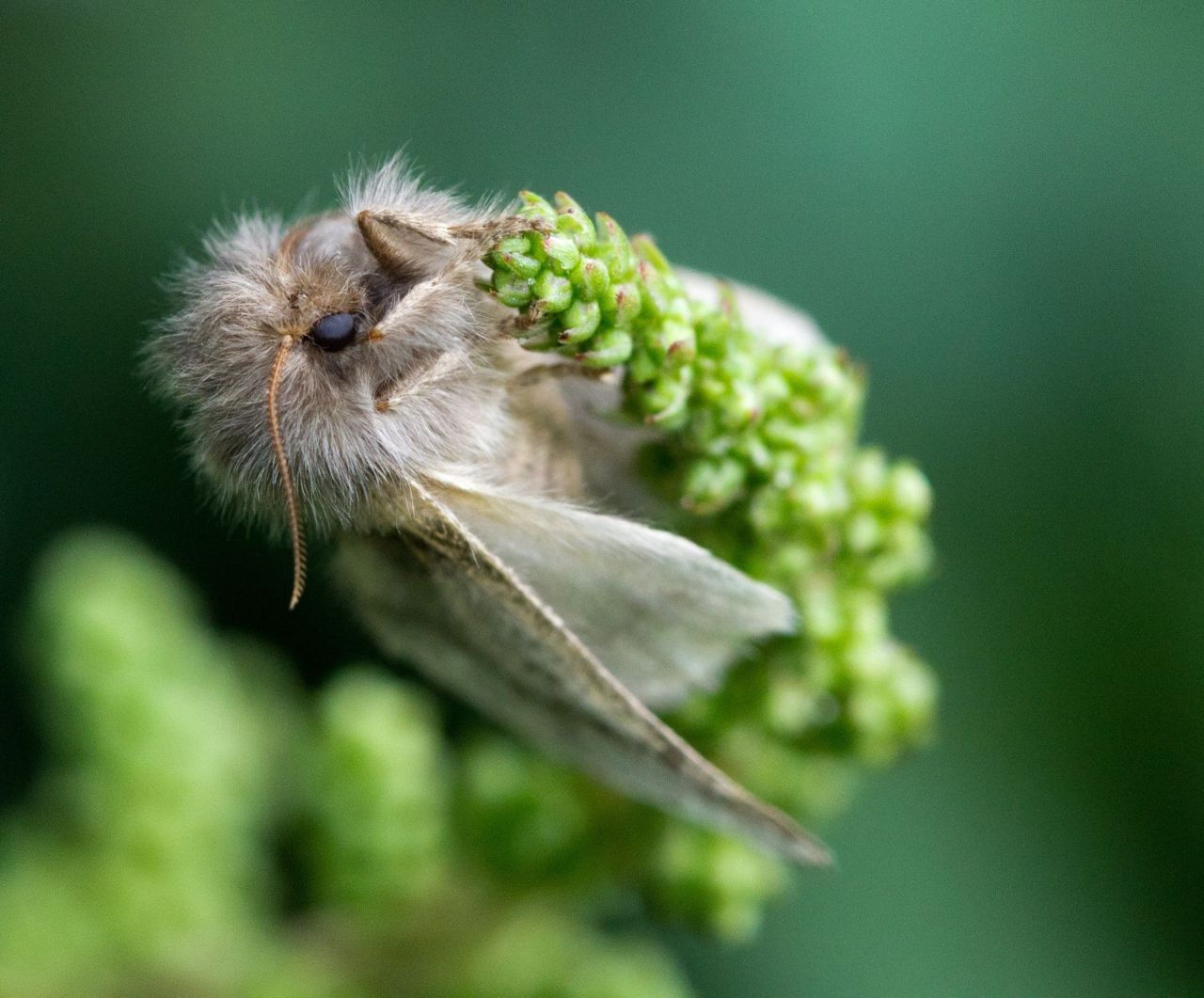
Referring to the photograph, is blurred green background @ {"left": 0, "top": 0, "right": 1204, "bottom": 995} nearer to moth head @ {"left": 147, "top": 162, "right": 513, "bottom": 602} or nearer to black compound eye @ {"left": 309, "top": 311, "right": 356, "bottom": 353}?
moth head @ {"left": 147, "top": 162, "right": 513, "bottom": 602}

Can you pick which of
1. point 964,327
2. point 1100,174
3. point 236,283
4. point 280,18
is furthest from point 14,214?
point 1100,174

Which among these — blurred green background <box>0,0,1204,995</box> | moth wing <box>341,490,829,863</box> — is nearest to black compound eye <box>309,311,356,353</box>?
moth wing <box>341,490,829,863</box>

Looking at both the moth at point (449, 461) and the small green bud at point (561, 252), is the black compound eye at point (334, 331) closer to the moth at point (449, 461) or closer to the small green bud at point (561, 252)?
the moth at point (449, 461)

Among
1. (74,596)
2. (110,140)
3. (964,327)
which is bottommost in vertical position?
(74,596)

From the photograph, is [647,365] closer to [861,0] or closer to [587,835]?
[587,835]

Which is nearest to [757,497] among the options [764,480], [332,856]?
[764,480]

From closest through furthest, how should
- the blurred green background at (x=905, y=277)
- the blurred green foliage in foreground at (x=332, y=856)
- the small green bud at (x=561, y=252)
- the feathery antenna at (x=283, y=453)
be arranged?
the small green bud at (x=561, y=252) < the feathery antenna at (x=283, y=453) < the blurred green foliage in foreground at (x=332, y=856) < the blurred green background at (x=905, y=277)

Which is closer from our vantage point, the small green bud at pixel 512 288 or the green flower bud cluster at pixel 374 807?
the small green bud at pixel 512 288

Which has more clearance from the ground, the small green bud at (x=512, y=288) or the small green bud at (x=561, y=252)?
the small green bud at (x=561, y=252)

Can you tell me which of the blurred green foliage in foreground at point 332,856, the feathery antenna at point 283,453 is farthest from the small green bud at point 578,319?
the blurred green foliage in foreground at point 332,856
